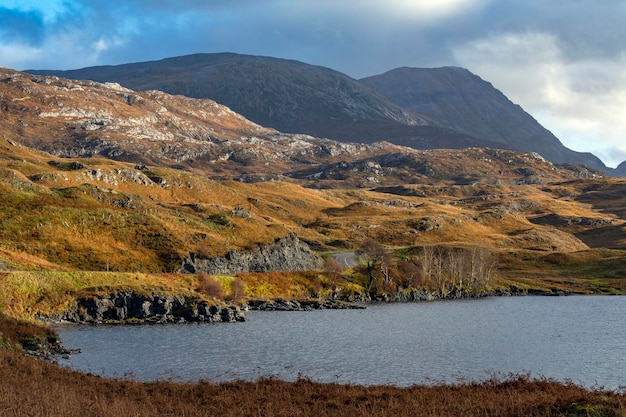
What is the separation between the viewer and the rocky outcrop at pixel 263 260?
136m

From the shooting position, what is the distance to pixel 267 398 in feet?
119

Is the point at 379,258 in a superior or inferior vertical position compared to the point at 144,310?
superior

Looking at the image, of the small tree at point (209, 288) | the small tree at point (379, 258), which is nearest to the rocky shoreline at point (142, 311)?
the small tree at point (209, 288)

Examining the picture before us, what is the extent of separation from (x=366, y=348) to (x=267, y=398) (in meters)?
38.5

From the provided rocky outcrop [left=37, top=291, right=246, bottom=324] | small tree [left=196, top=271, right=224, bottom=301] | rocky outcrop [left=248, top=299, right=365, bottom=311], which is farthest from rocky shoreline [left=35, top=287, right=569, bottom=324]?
rocky outcrop [left=248, top=299, right=365, bottom=311]

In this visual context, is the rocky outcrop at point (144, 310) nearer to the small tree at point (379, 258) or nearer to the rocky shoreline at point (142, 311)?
the rocky shoreline at point (142, 311)

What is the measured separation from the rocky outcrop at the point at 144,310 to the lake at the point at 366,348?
4168 mm

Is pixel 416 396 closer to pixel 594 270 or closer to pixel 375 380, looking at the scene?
pixel 375 380

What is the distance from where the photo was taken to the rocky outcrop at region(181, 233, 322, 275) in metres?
136

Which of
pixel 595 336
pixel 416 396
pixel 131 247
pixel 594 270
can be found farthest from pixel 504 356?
pixel 594 270

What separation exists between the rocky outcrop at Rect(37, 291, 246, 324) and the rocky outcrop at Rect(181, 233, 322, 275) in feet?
112

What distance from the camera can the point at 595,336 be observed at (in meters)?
85.8

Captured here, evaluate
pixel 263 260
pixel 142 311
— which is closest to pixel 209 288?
pixel 142 311

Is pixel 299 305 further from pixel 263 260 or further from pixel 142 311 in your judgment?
pixel 142 311
